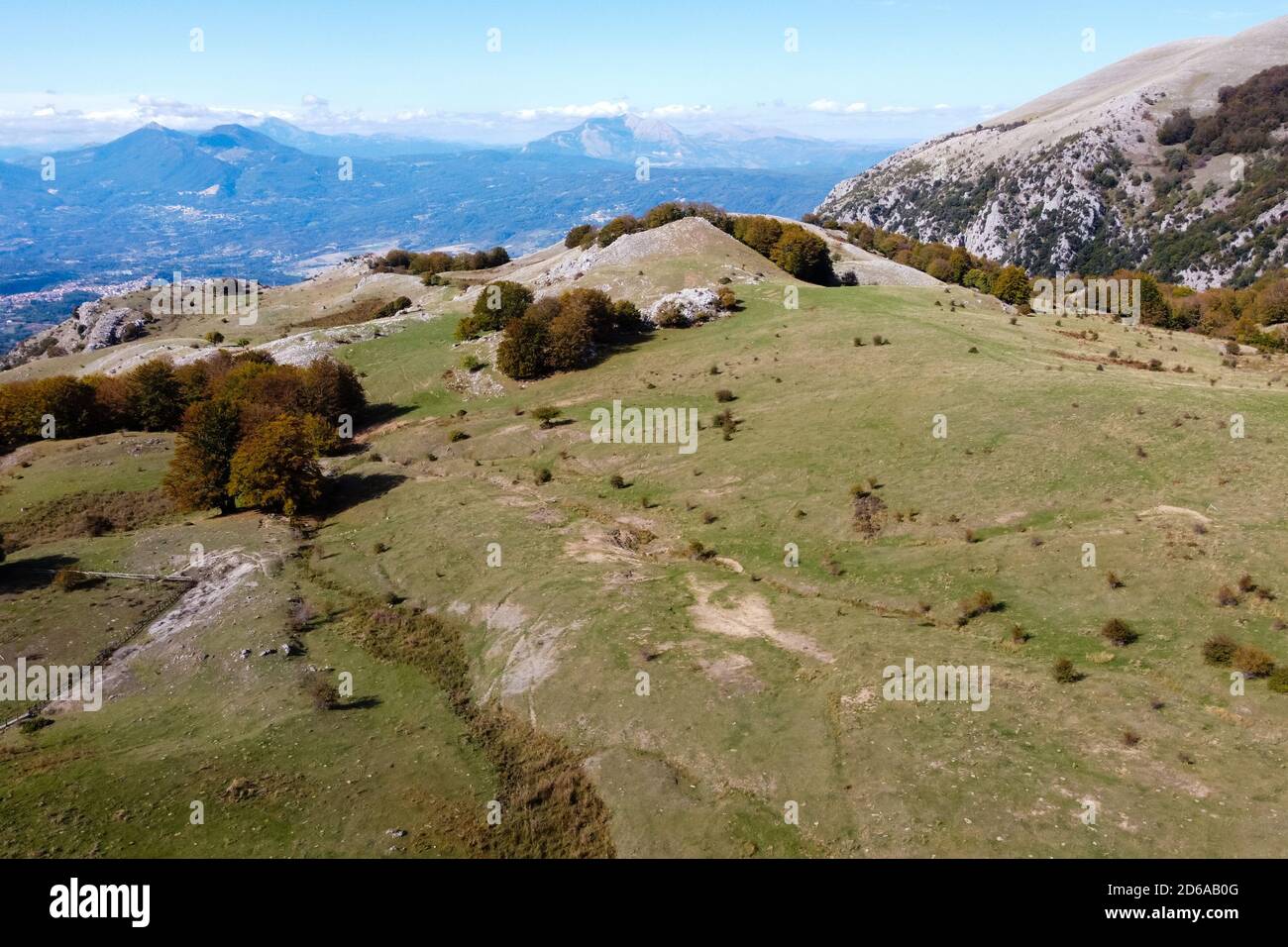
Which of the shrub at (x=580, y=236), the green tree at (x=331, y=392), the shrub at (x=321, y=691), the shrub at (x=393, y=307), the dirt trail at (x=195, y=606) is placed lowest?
the shrub at (x=321, y=691)

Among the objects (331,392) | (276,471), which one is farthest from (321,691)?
(331,392)

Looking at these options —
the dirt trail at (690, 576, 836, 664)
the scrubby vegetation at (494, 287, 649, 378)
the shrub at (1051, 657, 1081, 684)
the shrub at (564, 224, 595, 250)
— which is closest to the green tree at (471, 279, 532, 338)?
the scrubby vegetation at (494, 287, 649, 378)

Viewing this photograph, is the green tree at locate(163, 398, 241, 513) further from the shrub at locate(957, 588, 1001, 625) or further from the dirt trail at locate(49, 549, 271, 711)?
the shrub at locate(957, 588, 1001, 625)

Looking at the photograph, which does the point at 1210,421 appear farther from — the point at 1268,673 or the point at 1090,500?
the point at 1268,673

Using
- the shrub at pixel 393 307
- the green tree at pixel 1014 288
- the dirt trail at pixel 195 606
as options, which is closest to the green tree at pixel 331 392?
the dirt trail at pixel 195 606

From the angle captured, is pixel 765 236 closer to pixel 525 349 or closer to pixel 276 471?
pixel 525 349

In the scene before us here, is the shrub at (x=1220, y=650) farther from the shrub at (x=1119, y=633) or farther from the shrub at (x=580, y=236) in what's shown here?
the shrub at (x=580, y=236)

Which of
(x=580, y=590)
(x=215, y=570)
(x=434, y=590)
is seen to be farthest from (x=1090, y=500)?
(x=215, y=570)
